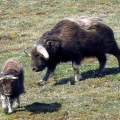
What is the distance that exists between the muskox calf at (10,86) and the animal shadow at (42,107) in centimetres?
46

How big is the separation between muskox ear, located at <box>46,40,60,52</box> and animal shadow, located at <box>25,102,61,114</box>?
3299mm

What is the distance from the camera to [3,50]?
88.1 ft

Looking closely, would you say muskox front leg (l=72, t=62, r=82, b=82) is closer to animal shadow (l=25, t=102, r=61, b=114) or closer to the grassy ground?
the grassy ground

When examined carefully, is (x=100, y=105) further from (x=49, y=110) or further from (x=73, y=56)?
(x=73, y=56)

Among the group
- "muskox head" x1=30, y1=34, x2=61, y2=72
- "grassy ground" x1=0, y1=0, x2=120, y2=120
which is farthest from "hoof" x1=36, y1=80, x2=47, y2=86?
"muskox head" x1=30, y1=34, x2=61, y2=72

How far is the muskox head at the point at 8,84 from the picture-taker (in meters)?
15.4

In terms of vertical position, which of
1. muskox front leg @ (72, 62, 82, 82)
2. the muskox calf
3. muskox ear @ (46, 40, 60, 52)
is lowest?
muskox front leg @ (72, 62, 82, 82)

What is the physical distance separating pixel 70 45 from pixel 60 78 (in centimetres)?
141

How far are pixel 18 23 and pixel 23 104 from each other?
16331 mm

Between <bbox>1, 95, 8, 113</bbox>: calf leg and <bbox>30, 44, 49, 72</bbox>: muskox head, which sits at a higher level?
<bbox>1, 95, 8, 113</bbox>: calf leg

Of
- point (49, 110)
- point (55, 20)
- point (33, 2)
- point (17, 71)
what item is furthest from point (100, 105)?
point (33, 2)

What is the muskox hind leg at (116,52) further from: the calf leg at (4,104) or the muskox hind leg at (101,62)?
the calf leg at (4,104)

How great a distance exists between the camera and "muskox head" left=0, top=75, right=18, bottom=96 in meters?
15.4

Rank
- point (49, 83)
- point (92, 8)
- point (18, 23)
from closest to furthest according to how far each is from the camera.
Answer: point (49, 83) < point (18, 23) < point (92, 8)
